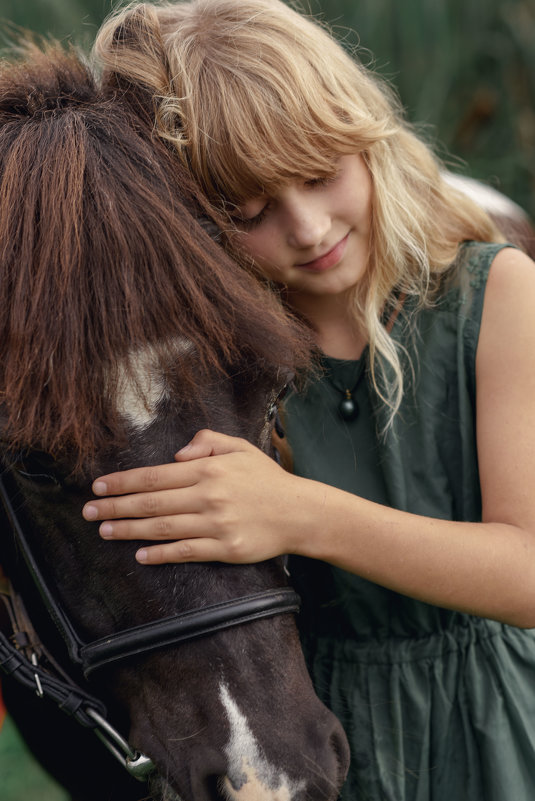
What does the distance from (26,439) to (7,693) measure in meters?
0.43

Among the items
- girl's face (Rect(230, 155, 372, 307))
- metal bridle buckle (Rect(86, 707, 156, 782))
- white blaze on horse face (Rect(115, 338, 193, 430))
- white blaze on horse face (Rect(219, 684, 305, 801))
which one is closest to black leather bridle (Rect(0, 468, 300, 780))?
metal bridle buckle (Rect(86, 707, 156, 782))

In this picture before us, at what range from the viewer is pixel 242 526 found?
3.10ft

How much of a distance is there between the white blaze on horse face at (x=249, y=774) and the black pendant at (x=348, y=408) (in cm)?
55

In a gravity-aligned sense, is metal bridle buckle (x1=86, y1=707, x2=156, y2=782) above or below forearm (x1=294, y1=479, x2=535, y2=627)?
below

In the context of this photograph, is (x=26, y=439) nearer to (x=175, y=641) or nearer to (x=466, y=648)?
(x=175, y=641)

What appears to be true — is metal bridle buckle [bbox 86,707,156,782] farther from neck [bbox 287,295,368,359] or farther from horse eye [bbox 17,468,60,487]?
neck [bbox 287,295,368,359]

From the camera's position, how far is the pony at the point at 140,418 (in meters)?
0.89

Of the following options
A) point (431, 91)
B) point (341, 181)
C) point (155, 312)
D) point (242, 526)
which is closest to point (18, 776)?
point (242, 526)

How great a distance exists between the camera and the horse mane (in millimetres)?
918

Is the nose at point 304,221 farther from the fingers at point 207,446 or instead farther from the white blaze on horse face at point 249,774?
the white blaze on horse face at point 249,774

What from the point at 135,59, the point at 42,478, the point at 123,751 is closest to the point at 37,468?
the point at 42,478

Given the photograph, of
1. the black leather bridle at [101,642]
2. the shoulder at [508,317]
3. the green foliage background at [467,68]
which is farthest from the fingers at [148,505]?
the green foliage background at [467,68]

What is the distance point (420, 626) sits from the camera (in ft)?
4.13

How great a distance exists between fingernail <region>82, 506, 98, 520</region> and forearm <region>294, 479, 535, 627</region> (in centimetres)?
25
